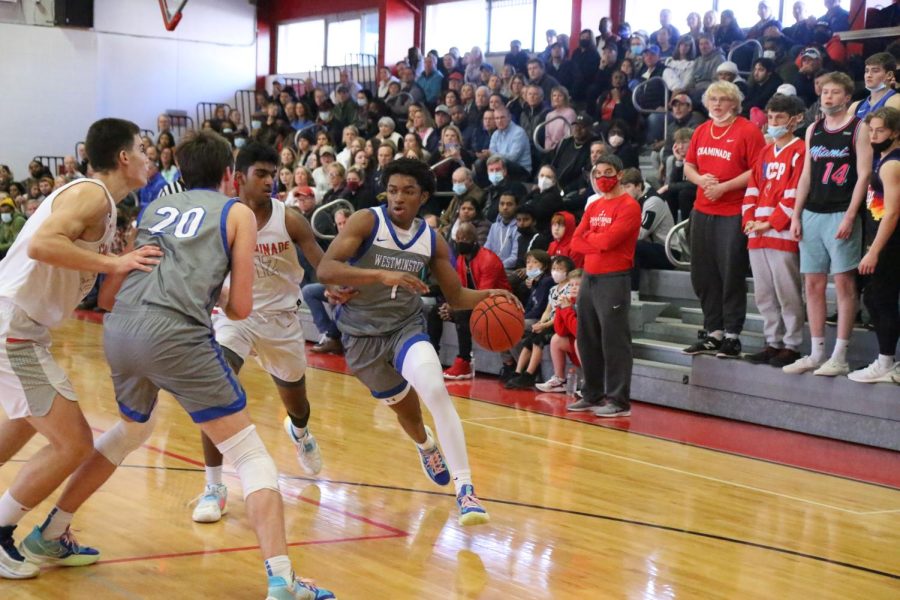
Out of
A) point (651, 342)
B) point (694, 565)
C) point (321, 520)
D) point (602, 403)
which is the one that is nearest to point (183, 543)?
point (321, 520)

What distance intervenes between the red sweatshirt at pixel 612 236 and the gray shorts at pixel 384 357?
10.0 feet

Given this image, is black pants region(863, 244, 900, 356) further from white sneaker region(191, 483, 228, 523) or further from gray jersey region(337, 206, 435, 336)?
white sneaker region(191, 483, 228, 523)

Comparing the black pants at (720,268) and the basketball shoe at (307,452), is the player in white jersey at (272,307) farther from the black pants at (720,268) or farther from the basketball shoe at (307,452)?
the black pants at (720,268)

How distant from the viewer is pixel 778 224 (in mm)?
7656

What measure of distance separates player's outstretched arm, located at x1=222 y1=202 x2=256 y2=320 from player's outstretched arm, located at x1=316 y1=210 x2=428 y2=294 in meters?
1.13

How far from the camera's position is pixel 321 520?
16.1ft

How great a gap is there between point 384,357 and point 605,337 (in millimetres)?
3289

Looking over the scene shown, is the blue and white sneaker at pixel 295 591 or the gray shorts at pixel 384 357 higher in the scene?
the gray shorts at pixel 384 357

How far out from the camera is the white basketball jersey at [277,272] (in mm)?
5270

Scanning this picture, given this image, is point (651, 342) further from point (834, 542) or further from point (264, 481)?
point (264, 481)

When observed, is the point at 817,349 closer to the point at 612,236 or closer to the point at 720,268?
the point at 720,268

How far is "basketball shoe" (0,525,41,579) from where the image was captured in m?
3.87

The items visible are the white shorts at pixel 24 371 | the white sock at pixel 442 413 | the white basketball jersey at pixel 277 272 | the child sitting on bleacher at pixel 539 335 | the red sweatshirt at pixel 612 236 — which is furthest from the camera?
the child sitting on bleacher at pixel 539 335

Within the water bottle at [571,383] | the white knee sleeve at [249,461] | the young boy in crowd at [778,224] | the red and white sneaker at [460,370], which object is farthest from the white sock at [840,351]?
the white knee sleeve at [249,461]
